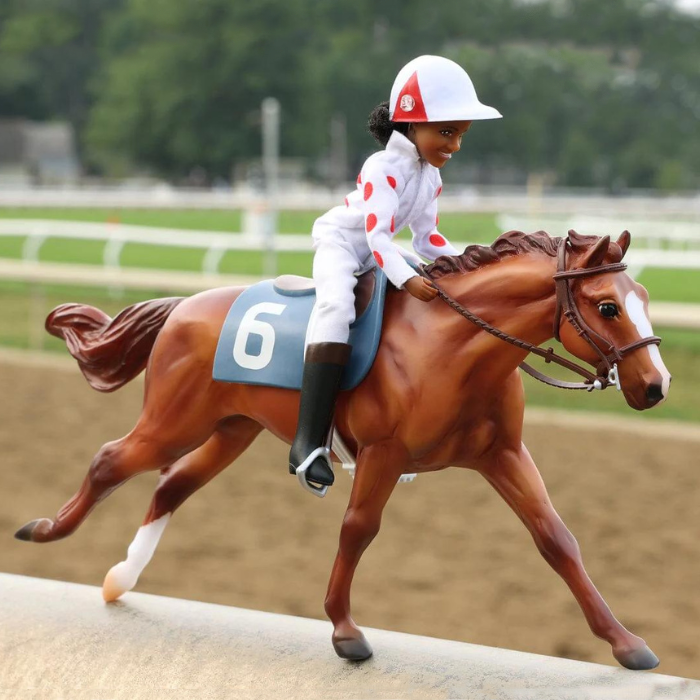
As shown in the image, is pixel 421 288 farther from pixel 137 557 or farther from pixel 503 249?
pixel 137 557

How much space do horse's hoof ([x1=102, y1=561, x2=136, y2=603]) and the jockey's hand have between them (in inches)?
43.8

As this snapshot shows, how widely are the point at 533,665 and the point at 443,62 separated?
1.26m

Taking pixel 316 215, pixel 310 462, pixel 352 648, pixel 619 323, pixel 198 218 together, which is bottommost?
pixel 198 218

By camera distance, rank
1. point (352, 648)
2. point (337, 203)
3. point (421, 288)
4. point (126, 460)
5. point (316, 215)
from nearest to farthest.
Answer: point (421, 288) → point (352, 648) → point (126, 460) → point (316, 215) → point (337, 203)

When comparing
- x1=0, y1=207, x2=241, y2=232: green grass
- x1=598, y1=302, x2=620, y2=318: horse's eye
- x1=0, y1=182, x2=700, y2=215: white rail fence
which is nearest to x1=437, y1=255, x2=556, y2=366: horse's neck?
x1=598, y1=302, x2=620, y2=318: horse's eye

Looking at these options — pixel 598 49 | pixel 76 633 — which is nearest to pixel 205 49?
pixel 598 49

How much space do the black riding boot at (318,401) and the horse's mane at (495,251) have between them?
25 cm

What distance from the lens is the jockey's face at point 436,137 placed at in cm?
210

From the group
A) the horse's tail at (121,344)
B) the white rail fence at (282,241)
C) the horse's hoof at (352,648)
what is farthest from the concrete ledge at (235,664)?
the white rail fence at (282,241)

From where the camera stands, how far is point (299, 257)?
1888 centimetres

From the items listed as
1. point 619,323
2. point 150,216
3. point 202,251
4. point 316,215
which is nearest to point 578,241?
point 619,323

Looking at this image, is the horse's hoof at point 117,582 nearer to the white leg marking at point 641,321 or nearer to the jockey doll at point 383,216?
the jockey doll at point 383,216

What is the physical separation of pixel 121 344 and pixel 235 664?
0.81m

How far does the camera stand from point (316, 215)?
29781mm
